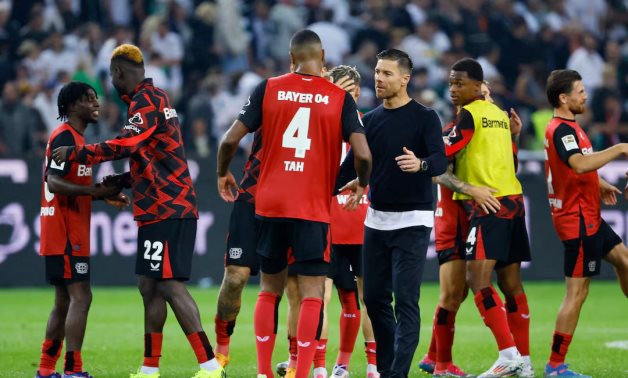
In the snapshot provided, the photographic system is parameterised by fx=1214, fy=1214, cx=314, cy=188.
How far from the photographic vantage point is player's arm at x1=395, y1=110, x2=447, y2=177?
8727mm

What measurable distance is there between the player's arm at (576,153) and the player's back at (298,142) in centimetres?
241

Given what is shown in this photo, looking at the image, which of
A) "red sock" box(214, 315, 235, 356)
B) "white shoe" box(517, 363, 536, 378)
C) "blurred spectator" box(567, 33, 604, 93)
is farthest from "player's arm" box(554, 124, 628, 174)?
"blurred spectator" box(567, 33, 604, 93)

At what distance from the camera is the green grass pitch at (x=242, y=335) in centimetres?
1077

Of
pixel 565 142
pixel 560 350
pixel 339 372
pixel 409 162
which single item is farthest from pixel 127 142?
pixel 560 350

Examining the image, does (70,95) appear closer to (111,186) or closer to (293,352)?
(111,186)

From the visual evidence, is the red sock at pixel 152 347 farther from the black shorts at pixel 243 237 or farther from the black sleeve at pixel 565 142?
the black sleeve at pixel 565 142

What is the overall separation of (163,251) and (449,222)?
278cm

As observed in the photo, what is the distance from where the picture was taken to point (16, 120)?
1886 centimetres

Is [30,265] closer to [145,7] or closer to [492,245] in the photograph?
[145,7]

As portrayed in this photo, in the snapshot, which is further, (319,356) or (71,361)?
(319,356)

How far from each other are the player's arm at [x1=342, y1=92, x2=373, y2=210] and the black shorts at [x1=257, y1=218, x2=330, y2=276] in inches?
16.0

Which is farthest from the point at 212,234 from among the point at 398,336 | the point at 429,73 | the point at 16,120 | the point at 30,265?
the point at 398,336

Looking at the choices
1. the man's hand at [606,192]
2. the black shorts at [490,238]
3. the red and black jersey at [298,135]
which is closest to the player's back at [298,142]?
the red and black jersey at [298,135]

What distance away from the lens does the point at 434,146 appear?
8.95m
